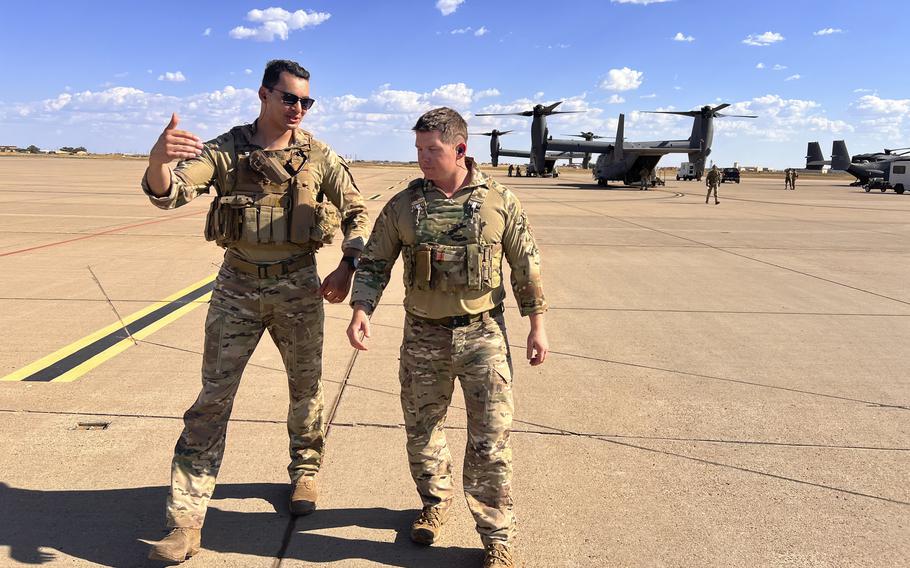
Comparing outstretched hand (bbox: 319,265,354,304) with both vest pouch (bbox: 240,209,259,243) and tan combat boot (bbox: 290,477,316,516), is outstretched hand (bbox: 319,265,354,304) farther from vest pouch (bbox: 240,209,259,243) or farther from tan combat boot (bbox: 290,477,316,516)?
tan combat boot (bbox: 290,477,316,516)

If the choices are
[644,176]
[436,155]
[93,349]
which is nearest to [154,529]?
[436,155]

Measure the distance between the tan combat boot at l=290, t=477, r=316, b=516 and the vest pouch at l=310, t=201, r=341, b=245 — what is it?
1.18 meters

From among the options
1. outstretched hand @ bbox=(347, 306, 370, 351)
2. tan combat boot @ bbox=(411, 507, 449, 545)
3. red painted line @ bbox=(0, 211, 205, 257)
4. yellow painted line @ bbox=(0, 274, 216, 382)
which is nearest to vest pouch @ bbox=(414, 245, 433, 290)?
outstretched hand @ bbox=(347, 306, 370, 351)

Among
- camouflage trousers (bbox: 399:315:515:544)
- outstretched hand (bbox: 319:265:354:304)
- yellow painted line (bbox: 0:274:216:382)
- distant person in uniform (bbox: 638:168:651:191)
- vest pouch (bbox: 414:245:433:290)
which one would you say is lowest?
yellow painted line (bbox: 0:274:216:382)

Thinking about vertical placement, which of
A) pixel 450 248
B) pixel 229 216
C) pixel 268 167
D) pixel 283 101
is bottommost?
pixel 450 248

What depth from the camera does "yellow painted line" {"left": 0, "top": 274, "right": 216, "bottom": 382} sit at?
15.4 feet

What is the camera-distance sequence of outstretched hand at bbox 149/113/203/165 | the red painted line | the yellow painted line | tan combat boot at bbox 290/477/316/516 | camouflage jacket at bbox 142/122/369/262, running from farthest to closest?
the red painted line < the yellow painted line < tan combat boot at bbox 290/477/316/516 < camouflage jacket at bbox 142/122/369/262 < outstretched hand at bbox 149/113/203/165

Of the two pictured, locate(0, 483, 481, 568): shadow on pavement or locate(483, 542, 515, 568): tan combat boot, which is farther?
locate(0, 483, 481, 568): shadow on pavement

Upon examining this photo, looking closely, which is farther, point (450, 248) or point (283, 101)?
point (283, 101)

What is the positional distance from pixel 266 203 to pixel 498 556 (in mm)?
1824

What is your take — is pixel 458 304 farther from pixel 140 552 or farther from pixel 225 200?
pixel 140 552

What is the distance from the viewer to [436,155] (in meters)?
2.58

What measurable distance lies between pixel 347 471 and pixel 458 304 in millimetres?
1312

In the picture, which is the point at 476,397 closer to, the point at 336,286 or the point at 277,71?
the point at 336,286
